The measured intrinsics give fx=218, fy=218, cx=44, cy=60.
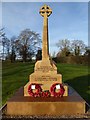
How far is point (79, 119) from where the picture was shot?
703 centimetres

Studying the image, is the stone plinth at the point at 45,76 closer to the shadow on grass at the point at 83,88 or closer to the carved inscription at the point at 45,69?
the carved inscription at the point at 45,69

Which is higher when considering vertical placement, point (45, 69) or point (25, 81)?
point (45, 69)

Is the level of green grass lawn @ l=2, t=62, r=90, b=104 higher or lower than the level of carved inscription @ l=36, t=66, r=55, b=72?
lower

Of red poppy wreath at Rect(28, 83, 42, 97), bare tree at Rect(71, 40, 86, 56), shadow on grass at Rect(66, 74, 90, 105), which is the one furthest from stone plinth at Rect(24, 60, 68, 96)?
bare tree at Rect(71, 40, 86, 56)

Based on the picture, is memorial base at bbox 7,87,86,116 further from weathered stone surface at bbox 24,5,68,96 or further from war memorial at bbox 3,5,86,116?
weathered stone surface at bbox 24,5,68,96

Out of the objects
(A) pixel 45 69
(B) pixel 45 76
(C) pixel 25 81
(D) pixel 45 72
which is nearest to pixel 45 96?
(B) pixel 45 76

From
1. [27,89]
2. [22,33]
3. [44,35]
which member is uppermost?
[22,33]

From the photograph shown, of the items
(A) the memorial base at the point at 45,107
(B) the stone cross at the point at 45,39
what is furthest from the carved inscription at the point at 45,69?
(A) the memorial base at the point at 45,107

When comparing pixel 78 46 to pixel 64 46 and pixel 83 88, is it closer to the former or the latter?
pixel 64 46

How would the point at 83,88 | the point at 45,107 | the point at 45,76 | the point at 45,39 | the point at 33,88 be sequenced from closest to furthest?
the point at 45,107
the point at 33,88
the point at 45,76
the point at 45,39
the point at 83,88

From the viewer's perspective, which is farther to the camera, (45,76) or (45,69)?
(45,69)

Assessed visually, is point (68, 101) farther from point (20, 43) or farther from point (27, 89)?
point (20, 43)

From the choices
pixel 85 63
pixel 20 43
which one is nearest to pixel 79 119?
pixel 85 63

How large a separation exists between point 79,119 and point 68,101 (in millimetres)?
1063
